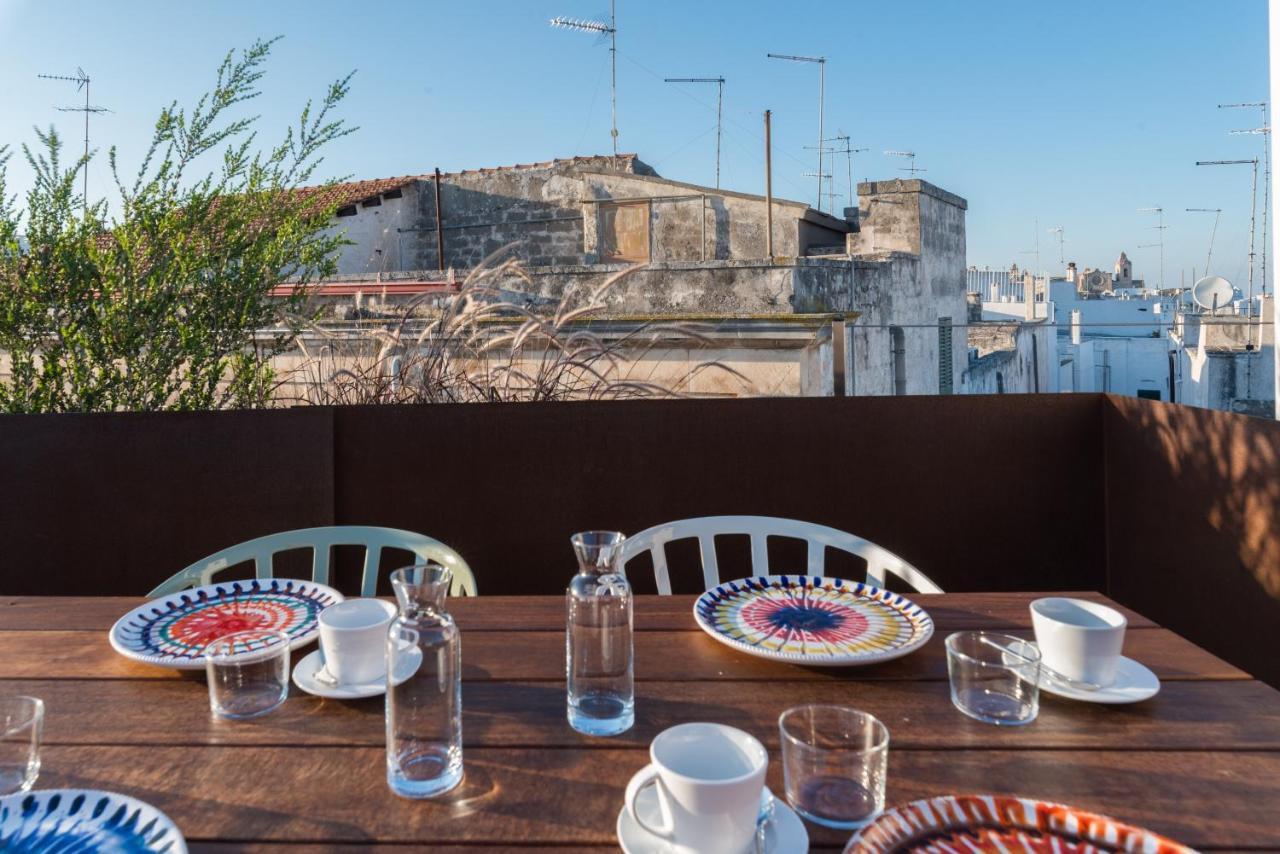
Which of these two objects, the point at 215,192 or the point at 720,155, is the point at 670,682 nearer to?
the point at 215,192

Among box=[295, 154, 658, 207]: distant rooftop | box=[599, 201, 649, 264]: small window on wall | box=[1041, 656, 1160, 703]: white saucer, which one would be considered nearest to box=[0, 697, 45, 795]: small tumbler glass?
box=[1041, 656, 1160, 703]: white saucer

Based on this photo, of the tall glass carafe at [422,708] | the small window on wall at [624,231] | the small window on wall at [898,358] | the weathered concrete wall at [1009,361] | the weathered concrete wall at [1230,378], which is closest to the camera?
the tall glass carafe at [422,708]

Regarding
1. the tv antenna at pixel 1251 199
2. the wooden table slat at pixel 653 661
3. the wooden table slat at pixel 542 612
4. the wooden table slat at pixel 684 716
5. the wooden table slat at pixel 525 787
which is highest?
the tv antenna at pixel 1251 199

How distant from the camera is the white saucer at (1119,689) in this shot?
1013 millimetres

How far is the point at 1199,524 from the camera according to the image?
6.32 ft

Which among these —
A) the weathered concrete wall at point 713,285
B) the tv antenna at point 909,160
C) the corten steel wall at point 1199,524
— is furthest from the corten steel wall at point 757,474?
the tv antenna at point 909,160

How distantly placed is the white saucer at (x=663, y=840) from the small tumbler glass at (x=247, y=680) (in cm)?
46

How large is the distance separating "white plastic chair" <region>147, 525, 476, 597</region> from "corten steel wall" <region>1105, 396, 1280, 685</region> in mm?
1479

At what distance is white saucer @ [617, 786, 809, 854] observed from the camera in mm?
750

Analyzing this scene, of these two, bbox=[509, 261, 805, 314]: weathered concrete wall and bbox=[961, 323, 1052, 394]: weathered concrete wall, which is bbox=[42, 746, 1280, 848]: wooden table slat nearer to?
bbox=[509, 261, 805, 314]: weathered concrete wall

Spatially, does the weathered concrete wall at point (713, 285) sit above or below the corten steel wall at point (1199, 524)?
above

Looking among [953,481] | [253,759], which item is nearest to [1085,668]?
[253,759]

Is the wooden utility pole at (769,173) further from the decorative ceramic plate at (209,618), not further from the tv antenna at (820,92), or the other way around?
the decorative ceramic plate at (209,618)

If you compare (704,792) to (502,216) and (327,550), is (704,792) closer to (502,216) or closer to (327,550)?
(327,550)
